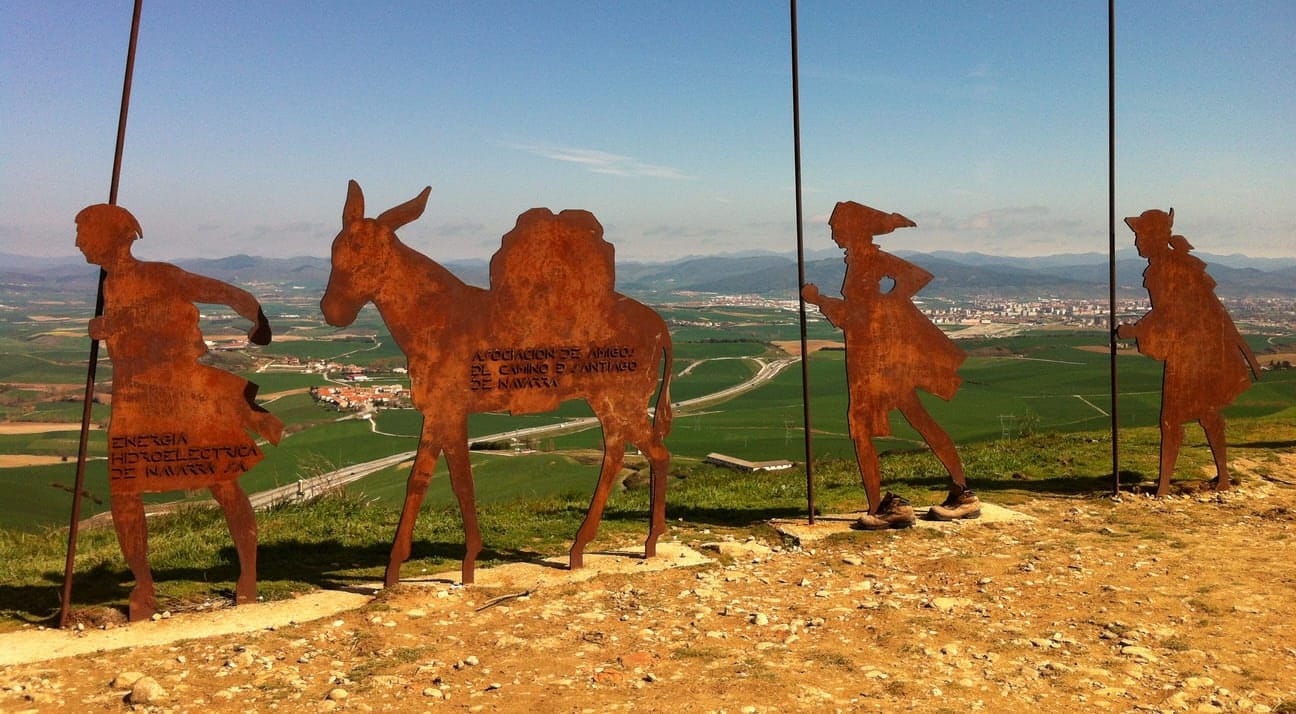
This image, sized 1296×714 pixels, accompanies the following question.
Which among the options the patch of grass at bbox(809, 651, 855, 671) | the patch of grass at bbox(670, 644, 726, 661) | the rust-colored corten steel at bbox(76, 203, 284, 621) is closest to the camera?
the patch of grass at bbox(809, 651, 855, 671)

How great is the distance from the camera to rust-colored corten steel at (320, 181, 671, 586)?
7.96 meters

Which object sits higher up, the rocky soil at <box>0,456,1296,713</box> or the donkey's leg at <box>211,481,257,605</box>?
the donkey's leg at <box>211,481,257,605</box>

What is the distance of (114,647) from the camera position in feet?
21.5

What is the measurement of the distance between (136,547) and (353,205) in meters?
3.63

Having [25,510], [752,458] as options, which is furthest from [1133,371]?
[25,510]

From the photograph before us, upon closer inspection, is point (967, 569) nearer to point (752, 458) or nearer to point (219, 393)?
point (219, 393)

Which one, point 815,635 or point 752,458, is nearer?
point 815,635

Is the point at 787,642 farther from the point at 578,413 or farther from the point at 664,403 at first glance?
the point at 578,413

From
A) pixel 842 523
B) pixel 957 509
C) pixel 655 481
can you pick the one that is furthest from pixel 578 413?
pixel 655 481

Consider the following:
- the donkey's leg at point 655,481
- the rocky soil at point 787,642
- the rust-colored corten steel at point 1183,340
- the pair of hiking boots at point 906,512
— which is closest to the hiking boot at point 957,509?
the pair of hiking boots at point 906,512

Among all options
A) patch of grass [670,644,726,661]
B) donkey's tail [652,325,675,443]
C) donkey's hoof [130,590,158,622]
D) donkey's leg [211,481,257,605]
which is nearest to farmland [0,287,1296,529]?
donkey's leg [211,481,257,605]

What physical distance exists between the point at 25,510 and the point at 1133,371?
66774 mm

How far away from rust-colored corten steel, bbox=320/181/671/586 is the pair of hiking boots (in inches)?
114

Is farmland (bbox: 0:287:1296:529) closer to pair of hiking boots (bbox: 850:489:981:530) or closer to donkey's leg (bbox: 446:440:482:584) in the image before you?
donkey's leg (bbox: 446:440:482:584)
